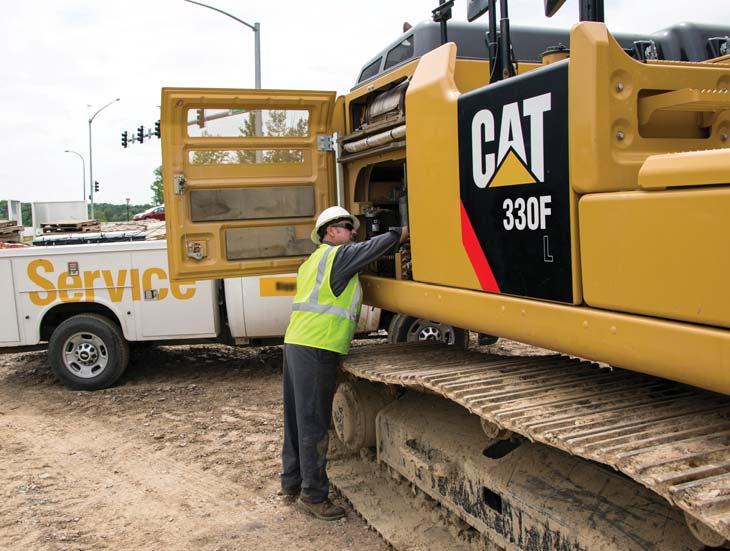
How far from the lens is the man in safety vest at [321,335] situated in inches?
185

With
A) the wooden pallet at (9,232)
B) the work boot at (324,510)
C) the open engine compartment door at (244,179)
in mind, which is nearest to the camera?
the work boot at (324,510)

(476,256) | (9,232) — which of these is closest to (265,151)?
(476,256)

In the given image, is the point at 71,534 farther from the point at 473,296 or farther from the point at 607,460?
the point at 607,460

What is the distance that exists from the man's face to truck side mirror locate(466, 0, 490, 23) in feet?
5.15

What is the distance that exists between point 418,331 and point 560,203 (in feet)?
19.3

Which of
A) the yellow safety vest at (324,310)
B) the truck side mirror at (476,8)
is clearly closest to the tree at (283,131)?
the yellow safety vest at (324,310)

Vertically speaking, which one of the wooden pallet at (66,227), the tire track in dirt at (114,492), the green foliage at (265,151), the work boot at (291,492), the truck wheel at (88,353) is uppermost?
the green foliage at (265,151)

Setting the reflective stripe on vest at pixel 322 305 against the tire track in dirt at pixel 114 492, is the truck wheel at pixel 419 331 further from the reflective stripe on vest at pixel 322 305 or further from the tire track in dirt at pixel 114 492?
the reflective stripe on vest at pixel 322 305

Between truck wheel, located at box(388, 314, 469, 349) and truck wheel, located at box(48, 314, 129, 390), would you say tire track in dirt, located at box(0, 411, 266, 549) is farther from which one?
truck wheel, located at box(388, 314, 469, 349)

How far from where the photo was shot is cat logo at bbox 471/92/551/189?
3121 mm

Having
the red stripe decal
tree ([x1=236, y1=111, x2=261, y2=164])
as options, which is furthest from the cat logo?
tree ([x1=236, y1=111, x2=261, y2=164])

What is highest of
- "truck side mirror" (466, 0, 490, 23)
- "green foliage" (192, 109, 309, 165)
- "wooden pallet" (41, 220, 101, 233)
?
"truck side mirror" (466, 0, 490, 23)

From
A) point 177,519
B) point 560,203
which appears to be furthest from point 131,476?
point 560,203

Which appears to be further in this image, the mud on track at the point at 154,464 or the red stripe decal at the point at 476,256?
the mud on track at the point at 154,464
